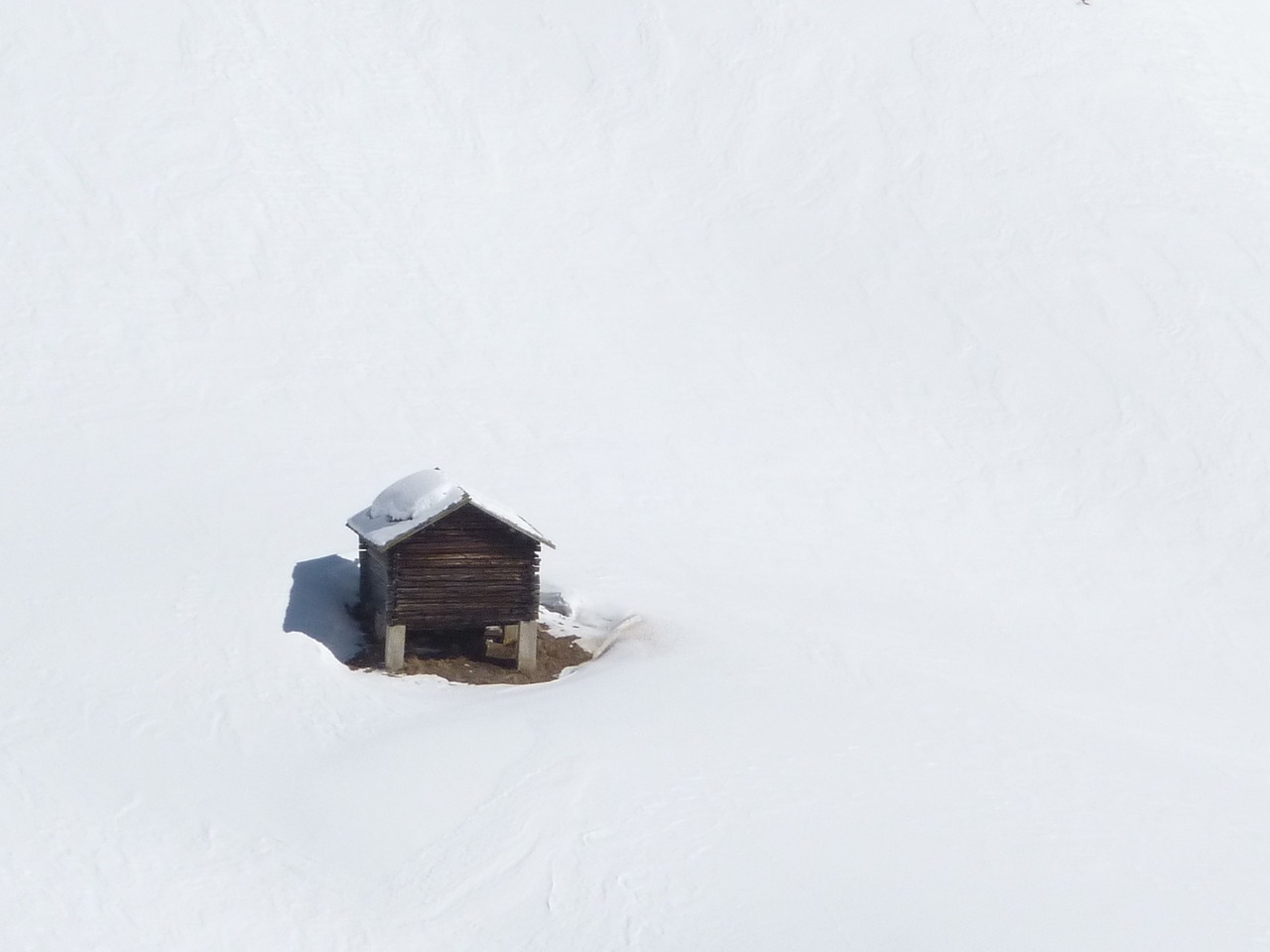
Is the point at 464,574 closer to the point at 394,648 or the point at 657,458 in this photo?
the point at 394,648

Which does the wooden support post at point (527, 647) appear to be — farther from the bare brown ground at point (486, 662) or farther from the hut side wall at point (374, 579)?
the hut side wall at point (374, 579)

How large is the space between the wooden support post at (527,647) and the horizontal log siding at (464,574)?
12cm

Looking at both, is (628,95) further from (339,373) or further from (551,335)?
(339,373)

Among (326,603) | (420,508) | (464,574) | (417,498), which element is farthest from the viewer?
(326,603)

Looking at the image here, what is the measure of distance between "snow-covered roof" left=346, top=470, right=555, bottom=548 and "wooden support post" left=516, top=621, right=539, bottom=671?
1.06 m

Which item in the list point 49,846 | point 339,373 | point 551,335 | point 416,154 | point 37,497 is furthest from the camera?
point 416,154

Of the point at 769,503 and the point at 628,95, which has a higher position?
Result: the point at 628,95

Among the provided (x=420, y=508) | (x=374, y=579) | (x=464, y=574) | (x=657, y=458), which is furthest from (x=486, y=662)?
(x=657, y=458)

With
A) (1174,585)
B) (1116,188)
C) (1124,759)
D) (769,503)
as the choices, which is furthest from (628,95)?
(1124,759)

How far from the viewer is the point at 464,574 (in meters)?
17.0

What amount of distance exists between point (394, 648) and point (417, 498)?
1.71m

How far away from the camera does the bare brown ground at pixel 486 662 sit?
17047 millimetres

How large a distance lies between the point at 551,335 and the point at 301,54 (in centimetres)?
970

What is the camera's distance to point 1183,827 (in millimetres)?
15086
